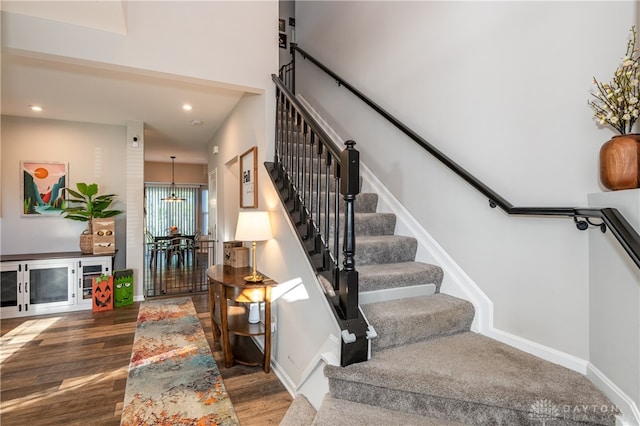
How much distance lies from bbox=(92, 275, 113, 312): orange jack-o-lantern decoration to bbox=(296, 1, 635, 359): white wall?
4.09 m

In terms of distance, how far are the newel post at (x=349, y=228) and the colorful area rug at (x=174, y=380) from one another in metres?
1.16

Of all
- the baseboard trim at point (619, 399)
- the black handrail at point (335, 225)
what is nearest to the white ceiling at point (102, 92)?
the black handrail at point (335, 225)

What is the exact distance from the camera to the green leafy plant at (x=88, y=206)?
4.54 meters

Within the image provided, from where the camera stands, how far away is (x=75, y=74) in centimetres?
331

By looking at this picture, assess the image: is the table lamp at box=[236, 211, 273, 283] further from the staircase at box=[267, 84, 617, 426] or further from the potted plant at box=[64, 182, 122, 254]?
the potted plant at box=[64, 182, 122, 254]

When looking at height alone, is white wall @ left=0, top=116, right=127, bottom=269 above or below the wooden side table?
above

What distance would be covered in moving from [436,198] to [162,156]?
7968 mm

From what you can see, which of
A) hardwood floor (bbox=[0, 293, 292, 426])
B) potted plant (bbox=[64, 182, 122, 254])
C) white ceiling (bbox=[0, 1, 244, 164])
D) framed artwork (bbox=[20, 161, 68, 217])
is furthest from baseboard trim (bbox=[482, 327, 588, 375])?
framed artwork (bbox=[20, 161, 68, 217])

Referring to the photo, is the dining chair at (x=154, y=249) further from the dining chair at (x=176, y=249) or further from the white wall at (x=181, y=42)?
the white wall at (x=181, y=42)

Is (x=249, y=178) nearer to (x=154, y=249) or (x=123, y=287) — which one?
(x=123, y=287)

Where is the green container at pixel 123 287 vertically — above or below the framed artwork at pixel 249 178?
below

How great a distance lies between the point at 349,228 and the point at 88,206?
14.7ft

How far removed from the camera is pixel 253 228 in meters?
2.72

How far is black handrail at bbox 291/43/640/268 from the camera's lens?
48.1 inches
